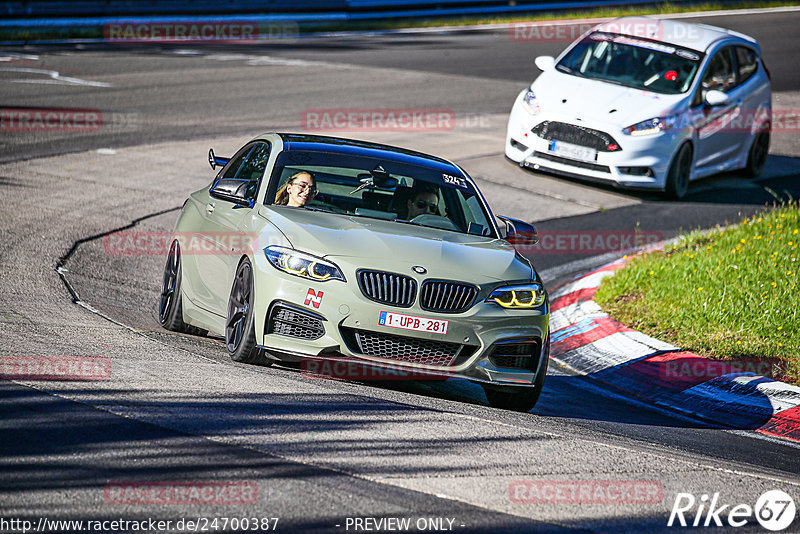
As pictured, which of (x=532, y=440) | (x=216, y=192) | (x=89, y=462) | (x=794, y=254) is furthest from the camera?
(x=794, y=254)

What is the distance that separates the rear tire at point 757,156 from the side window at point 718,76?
3.55ft

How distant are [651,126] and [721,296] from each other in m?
5.09

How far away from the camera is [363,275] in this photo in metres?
6.96

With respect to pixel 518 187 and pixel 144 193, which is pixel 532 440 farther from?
pixel 518 187

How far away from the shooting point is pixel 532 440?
238 inches

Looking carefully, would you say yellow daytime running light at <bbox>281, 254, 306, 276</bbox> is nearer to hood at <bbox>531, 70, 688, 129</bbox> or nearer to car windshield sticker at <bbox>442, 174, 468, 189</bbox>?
car windshield sticker at <bbox>442, 174, 468, 189</bbox>

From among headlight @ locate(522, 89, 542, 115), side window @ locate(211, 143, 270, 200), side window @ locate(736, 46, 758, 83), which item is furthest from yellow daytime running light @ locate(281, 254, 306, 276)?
side window @ locate(736, 46, 758, 83)

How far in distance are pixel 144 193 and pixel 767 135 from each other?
31.2ft

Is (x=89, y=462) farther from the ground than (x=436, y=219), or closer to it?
closer to it

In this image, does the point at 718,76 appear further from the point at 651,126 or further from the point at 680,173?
the point at 651,126

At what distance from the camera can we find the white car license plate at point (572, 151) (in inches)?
584

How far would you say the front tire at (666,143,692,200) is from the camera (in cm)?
1499

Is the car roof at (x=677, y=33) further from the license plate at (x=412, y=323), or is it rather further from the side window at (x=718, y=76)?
the license plate at (x=412, y=323)

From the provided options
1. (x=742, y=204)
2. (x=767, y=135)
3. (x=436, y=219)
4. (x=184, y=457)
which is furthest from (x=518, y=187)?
(x=184, y=457)
